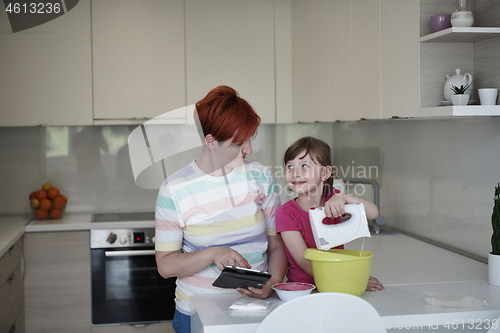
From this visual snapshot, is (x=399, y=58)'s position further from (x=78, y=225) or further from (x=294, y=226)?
(x=78, y=225)

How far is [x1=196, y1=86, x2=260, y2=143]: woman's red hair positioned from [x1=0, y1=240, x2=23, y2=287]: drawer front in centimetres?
150

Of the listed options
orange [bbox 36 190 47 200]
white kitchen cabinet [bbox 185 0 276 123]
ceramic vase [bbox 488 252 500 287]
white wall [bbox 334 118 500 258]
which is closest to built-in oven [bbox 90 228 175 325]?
orange [bbox 36 190 47 200]

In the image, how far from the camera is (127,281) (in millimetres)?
2879

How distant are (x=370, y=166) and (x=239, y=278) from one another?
1908mm

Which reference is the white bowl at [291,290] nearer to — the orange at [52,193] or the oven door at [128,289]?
the oven door at [128,289]

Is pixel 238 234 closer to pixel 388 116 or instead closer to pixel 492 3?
pixel 388 116

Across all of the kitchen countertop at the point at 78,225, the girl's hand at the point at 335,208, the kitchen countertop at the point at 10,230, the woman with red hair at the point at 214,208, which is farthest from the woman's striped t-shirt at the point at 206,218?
the kitchen countertop at the point at 78,225

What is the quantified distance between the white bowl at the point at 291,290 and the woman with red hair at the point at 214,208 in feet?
0.19

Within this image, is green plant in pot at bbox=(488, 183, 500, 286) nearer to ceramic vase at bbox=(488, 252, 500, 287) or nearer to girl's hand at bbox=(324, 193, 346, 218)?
ceramic vase at bbox=(488, 252, 500, 287)

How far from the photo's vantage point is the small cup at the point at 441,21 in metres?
1.58

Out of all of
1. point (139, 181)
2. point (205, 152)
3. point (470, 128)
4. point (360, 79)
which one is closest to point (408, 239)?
point (470, 128)

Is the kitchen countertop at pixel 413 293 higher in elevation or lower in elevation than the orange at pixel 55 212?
lower

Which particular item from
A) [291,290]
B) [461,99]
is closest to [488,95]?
[461,99]

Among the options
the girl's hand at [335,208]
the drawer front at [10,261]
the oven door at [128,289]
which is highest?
the girl's hand at [335,208]
